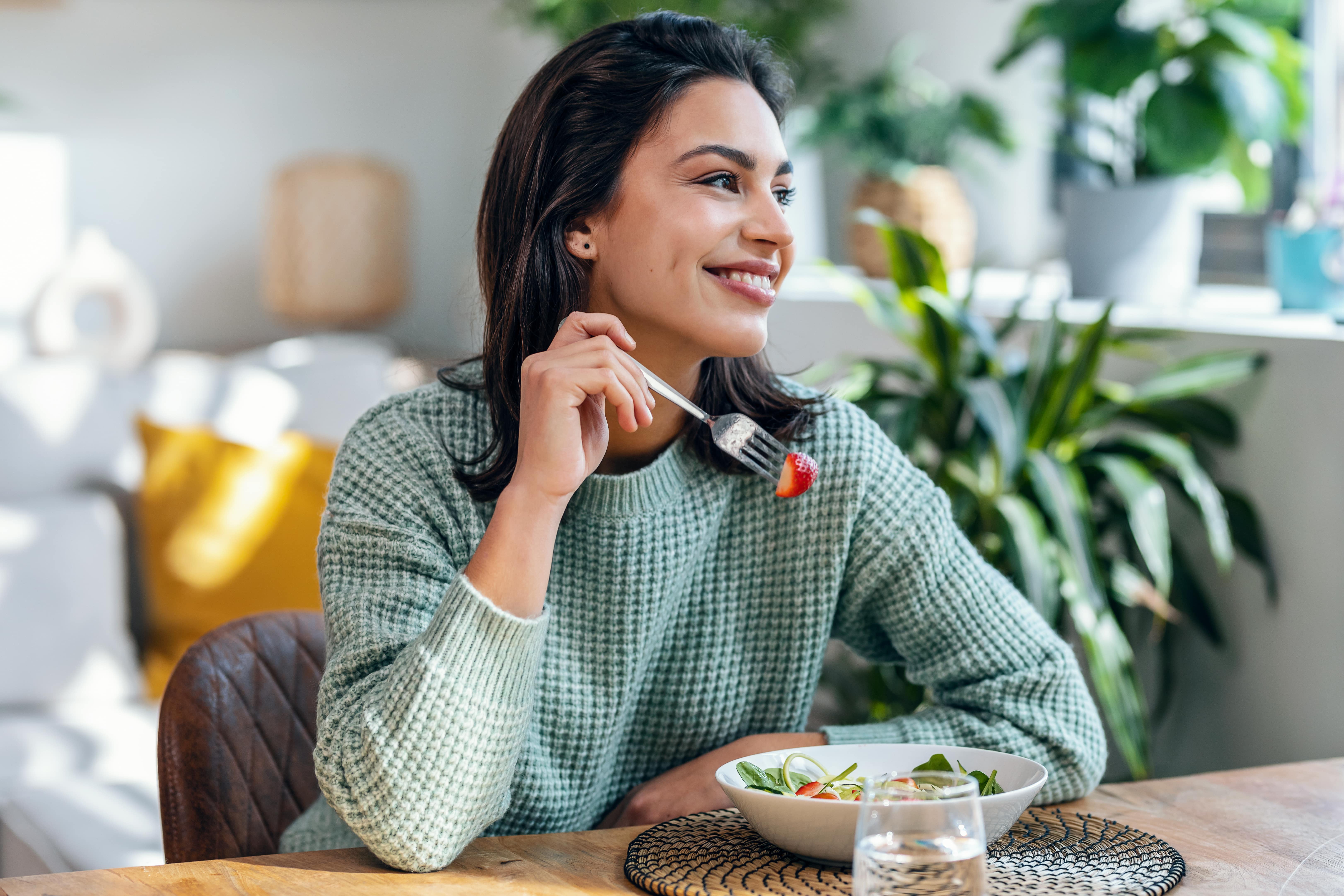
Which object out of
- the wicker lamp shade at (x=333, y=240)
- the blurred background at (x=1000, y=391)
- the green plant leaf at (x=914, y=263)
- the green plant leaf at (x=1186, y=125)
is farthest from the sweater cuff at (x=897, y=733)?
the wicker lamp shade at (x=333, y=240)

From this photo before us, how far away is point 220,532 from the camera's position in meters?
2.59

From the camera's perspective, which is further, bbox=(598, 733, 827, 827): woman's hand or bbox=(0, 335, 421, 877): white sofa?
bbox=(0, 335, 421, 877): white sofa

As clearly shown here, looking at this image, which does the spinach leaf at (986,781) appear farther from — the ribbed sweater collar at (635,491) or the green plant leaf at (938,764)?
the ribbed sweater collar at (635,491)

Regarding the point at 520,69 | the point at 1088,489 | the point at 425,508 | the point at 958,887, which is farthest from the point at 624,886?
the point at 520,69

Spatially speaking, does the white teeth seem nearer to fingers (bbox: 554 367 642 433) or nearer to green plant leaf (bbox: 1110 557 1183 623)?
fingers (bbox: 554 367 642 433)

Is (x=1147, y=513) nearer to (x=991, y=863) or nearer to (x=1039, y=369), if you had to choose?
(x=1039, y=369)

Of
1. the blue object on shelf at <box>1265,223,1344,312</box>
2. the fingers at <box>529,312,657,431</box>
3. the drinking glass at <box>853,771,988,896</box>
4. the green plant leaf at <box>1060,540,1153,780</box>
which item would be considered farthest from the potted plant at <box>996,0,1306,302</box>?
the drinking glass at <box>853,771,988,896</box>

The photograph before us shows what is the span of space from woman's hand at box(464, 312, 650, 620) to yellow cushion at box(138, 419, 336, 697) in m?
1.61

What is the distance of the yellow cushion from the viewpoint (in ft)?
8.50

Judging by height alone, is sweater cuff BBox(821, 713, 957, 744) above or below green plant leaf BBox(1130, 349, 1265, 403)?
below

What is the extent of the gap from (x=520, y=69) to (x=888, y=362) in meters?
3.51

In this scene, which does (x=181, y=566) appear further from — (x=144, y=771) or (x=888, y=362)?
(x=888, y=362)

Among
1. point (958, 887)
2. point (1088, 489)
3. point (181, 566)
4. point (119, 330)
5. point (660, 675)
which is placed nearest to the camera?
point (958, 887)

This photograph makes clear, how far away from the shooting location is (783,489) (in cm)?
116
